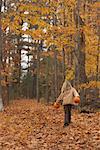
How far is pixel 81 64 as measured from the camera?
19.2 m

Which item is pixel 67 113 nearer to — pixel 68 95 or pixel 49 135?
pixel 68 95

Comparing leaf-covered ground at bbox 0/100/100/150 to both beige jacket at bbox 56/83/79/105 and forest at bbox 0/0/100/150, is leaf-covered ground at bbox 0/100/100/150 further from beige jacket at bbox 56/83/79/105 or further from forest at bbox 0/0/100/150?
beige jacket at bbox 56/83/79/105

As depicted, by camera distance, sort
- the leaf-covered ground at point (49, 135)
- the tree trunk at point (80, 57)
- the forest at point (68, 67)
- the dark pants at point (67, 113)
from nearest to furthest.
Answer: the leaf-covered ground at point (49, 135)
the forest at point (68, 67)
the dark pants at point (67, 113)
the tree trunk at point (80, 57)

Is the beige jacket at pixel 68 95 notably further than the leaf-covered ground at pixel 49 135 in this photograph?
Yes

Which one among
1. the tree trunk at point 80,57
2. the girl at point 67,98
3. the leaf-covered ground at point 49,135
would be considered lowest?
the leaf-covered ground at point 49,135

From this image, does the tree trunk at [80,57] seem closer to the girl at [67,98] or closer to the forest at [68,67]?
the forest at [68,67]

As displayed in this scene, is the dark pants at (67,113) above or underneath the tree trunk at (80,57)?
underneath

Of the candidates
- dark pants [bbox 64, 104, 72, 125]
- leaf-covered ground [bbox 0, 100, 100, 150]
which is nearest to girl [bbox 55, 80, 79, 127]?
dark pants [bbox 64, 104, 72, 125]

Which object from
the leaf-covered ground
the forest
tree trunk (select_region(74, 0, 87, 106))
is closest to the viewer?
the leaf-covered ground

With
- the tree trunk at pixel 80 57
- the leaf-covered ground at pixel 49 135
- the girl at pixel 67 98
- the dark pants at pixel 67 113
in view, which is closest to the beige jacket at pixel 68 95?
the girl at pixel 67 98

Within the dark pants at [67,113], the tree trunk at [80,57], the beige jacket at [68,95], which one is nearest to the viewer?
the beige jacket at [68,95]

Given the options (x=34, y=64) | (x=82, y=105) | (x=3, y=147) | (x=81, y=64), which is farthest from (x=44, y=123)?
(x=34, y=64)

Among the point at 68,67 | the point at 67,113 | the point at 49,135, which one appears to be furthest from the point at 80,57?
the point at 68,67

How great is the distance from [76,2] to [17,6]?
4044 millimetres
